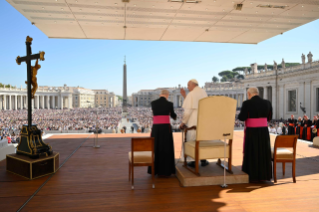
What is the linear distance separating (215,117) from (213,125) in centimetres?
13

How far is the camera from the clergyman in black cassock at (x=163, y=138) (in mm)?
3986

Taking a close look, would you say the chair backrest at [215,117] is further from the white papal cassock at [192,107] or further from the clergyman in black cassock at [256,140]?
the white papal cassock at [192,107]

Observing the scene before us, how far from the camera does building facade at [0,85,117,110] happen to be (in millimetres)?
56125

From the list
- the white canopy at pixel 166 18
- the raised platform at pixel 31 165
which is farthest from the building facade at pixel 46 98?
the raised platform at pixel 31 165

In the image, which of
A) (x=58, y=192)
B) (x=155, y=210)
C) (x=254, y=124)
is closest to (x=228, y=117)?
(x=254, y=124)

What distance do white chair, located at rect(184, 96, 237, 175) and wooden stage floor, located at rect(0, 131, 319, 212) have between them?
0.54 meters

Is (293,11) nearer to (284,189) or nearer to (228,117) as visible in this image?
(228,117)

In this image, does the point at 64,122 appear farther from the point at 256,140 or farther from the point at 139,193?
the point at 256,140

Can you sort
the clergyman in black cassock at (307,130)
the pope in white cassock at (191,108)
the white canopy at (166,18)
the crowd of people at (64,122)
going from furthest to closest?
the crowd of people at (64,122)
the clergyman in black cassock at (307,130)
the white canopy at (166,18)
the pope in white cassock at (191,108)

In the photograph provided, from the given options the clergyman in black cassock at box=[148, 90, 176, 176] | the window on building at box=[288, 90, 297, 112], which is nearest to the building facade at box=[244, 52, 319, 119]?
the window on building at box=[288, 90, 297, 112]

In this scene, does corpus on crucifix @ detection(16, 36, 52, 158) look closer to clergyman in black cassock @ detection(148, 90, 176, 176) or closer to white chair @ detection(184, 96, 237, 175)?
clergyman in black cassock @ detection(148, 90, 176, 176)

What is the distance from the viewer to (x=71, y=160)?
5312mm

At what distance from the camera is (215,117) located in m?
3.59

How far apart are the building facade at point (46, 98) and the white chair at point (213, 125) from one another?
26905mm
